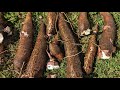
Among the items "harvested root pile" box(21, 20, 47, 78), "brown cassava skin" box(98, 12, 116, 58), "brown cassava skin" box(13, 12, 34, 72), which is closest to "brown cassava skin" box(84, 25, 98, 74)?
"brown cassava skin" box(98, 12, 116, 58)

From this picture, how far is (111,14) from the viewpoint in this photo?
24.7 feet

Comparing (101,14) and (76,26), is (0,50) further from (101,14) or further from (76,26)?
(101,14)

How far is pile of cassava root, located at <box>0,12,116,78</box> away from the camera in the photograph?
6574 millimetres

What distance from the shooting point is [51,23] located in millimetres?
7309

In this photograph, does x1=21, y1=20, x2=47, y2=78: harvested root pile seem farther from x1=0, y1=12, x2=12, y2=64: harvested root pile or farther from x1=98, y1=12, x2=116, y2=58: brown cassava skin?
x1=98, y1=12, x2=116, y2=58: brown cassava skin

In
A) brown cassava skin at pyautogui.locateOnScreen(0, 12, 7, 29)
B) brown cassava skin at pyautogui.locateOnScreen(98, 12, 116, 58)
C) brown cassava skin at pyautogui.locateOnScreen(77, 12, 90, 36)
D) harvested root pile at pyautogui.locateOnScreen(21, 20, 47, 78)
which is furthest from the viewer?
brown cassava skin at pyautogui.locateOnScreen(0, 12, 7, 29)

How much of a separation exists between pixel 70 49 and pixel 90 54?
38 cm

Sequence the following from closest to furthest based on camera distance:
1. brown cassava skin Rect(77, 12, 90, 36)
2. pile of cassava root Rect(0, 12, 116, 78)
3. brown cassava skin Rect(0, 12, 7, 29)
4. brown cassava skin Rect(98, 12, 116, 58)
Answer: pile of cassava root Rect(0, 12, 116, 78) < brown cassava skin Rect(98, 12, 116, 58) < brown cassava skin Rect(77, 12, 90, 36) < brown cassava skin Rect(0, 12, 7, 29)

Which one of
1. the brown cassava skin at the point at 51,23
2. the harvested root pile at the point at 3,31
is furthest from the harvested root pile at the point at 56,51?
the harvested root pile at the point at 3,31

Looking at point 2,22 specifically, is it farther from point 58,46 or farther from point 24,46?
point 58,46

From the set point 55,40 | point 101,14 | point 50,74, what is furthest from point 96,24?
point 50,74

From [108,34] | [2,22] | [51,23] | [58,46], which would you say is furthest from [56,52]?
[2,22]

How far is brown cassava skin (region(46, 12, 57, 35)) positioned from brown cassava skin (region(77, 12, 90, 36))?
501mm

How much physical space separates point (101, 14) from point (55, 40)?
1.20m
